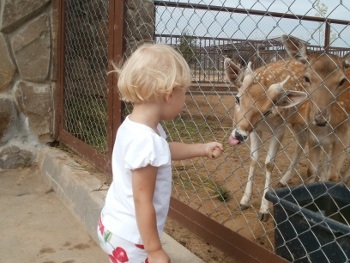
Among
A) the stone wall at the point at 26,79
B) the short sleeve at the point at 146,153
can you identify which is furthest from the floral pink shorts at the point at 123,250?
the stone wall at the point at 26,79

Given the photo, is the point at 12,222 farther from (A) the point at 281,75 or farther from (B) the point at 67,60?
(A) the point at 281,75

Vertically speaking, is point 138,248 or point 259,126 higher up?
point 138,248

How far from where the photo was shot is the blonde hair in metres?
1.71

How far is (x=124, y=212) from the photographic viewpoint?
187 centimetres

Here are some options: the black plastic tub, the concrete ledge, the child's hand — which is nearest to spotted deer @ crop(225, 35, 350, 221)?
the black plastic tub

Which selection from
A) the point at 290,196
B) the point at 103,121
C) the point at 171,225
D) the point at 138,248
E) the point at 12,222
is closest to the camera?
the point at 138,248

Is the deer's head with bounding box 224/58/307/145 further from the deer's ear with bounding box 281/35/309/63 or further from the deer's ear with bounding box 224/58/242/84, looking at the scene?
the deer's ear with bounding box 281/35/309/63

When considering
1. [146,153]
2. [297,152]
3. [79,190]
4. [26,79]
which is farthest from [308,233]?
[26,79]

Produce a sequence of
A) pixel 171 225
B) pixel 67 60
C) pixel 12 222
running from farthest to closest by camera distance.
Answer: pixel 67 60
pixel 12 222
pixel 171 225

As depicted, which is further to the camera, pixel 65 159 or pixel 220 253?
pixel 65 159

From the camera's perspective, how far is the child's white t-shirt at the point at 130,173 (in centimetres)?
168

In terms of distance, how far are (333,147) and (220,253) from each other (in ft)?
6.30

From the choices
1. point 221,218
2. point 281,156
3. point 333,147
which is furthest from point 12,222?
point 281,156

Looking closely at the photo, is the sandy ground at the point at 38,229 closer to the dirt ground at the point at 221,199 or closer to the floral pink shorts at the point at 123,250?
the dirt ground at the point at 221,199
